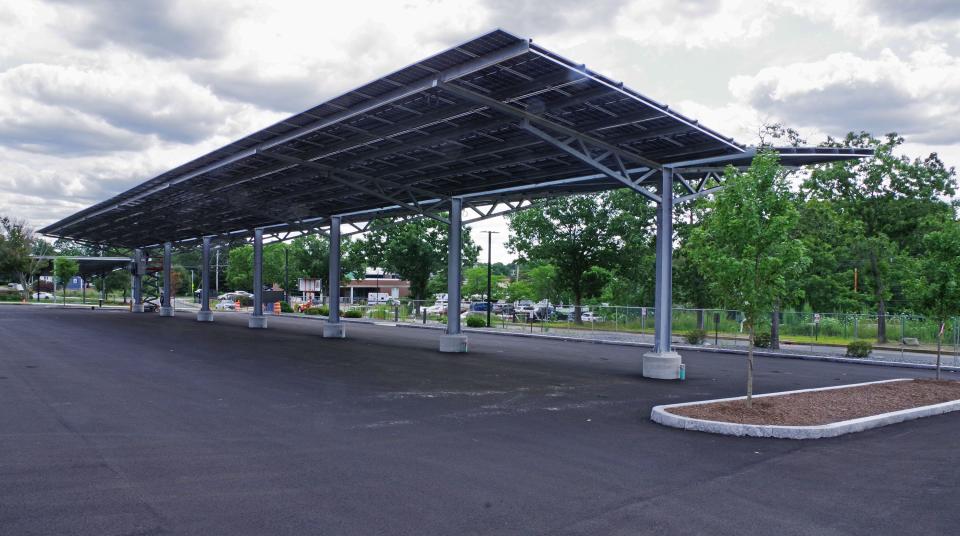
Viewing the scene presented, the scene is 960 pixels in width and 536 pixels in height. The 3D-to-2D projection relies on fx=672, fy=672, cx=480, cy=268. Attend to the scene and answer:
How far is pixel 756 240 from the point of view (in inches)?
471

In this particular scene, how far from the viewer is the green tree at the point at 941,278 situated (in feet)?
52.9

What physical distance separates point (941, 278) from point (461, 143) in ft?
41.8

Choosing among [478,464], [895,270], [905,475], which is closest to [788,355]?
[895,270]

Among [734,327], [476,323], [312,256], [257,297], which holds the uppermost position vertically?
[312,256]

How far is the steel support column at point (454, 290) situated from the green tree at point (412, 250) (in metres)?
30.6

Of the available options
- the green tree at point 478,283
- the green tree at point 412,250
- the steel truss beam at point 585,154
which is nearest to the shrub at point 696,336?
the steel truss beam at point 585,154

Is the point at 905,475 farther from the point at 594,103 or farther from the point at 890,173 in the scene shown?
the point at 890,173

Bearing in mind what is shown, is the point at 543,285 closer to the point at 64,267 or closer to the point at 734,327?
the point at 734,327

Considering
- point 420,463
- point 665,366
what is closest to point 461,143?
point 665,366

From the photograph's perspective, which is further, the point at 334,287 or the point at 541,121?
the point at 334,287

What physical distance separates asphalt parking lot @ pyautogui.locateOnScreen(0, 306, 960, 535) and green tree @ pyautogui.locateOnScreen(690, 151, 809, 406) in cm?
281

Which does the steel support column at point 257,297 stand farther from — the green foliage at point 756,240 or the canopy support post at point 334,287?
the green foliage at point 756,240

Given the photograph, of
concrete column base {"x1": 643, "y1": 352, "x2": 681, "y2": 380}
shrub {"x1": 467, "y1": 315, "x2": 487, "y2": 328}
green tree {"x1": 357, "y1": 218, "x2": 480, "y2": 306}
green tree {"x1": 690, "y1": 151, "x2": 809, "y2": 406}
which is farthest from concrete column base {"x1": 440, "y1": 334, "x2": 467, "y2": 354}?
green tree {"x1": 357, "y1": 218, "x2": 480, "y2": 306}

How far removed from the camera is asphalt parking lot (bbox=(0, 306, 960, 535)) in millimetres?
6426
